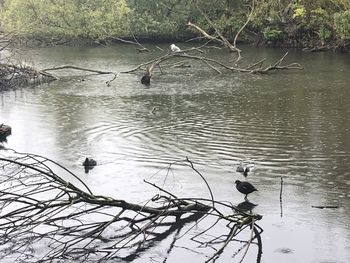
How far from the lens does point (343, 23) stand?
30.1m

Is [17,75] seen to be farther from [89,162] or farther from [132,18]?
[132,18]

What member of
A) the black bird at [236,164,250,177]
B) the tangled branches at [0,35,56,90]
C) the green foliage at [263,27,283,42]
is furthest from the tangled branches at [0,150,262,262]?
the green foliage at [263,27,283,42]

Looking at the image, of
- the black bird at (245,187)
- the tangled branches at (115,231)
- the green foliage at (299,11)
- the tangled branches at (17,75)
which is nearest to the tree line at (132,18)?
the green foliage at (299,11)

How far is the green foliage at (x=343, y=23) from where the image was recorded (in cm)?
2977

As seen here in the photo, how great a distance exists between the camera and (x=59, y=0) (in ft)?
140

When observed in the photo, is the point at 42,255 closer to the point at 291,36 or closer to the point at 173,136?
the point at 173,136

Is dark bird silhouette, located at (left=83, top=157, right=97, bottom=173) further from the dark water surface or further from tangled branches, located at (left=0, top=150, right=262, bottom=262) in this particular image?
tangled branches, located at (left=0, top=150, right=262, bottom=262)

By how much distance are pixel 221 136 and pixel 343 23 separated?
18.7 m

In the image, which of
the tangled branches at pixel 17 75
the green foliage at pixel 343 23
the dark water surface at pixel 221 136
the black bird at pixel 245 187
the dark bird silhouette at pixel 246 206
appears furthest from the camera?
the green foliage at pixel 343 23

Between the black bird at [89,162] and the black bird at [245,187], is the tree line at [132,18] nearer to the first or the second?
the black bird at [89,162]

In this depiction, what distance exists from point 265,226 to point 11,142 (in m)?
7.44

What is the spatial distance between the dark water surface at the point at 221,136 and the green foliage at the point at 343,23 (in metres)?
6.00

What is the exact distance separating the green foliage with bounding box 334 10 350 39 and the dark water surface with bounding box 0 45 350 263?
6001mm

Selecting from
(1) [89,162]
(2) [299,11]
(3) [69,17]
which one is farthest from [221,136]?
(3) [69,17]
